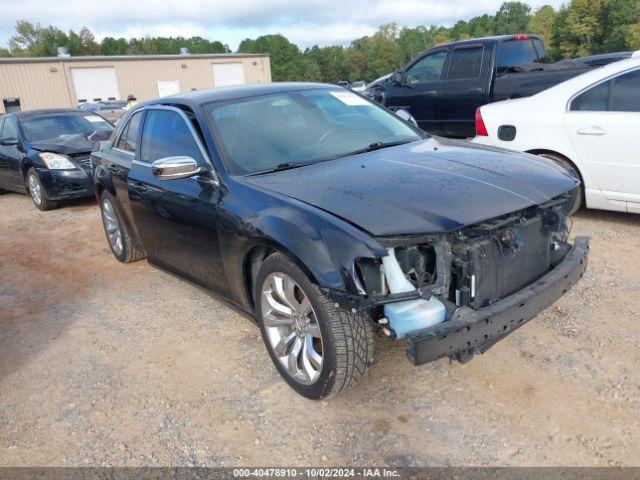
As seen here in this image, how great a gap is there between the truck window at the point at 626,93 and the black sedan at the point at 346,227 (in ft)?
6.78

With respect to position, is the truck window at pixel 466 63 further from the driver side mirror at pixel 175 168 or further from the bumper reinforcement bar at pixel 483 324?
the driver side mirror at pixel 175 168

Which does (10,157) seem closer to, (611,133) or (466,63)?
(466,63)

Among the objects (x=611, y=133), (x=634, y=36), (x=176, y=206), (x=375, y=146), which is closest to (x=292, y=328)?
(x=176, y=206)

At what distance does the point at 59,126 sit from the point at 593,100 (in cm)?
818

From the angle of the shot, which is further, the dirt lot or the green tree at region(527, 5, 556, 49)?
the green tree at region(527, 5, 556, 49)

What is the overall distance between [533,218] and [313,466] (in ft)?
5.64

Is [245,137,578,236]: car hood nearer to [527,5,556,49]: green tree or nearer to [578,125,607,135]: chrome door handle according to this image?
[578,125,607,135]: chrome door handle

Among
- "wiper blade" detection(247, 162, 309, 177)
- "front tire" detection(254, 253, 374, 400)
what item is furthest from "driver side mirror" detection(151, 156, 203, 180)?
"front tire" detection(254, 253, 374, 400)

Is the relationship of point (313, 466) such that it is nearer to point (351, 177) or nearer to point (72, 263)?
point (351, 177)

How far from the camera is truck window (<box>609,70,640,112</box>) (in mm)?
4910

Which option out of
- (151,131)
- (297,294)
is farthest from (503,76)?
(297,294)

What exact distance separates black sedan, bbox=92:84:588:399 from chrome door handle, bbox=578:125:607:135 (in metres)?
1.92

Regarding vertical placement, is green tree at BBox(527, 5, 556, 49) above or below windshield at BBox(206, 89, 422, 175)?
above

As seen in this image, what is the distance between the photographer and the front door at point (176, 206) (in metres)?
3.47
